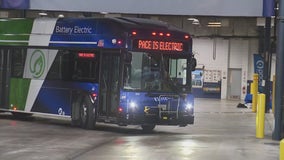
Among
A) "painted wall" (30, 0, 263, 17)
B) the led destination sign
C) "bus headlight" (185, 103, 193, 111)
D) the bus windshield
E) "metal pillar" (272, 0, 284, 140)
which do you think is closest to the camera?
"metal pillar" (272, 0, 284, 140)

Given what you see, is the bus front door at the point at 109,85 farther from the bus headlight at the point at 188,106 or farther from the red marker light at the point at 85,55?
the bus headlight at the point at 188,106

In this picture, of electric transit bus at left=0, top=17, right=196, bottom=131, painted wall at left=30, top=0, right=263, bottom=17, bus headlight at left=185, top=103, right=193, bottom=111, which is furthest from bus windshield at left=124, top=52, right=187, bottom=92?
painted wall at left=30, top=0, right=263, bottom=17

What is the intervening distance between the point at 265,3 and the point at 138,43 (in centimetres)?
773

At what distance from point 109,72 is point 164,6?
693 centimetres

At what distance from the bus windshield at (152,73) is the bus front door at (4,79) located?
5.58 m

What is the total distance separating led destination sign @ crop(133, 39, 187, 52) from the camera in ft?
54.6

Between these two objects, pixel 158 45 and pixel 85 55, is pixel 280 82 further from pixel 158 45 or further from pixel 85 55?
pixel 85 55

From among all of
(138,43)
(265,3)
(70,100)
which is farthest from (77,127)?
(265,3)

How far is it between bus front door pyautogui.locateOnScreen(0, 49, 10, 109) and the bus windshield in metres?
5.58

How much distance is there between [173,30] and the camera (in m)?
17.5

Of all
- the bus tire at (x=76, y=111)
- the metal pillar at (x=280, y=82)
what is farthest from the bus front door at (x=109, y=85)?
the metal pillar at (x=280, y=82)

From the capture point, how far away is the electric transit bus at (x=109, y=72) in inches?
650

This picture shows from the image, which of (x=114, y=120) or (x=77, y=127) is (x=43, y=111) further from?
(x=114, y=120)

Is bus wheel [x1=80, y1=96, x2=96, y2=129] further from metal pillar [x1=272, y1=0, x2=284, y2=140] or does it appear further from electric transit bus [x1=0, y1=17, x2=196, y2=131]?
metal pillar [x1=272, y1=0, x2=284, y2=140]
